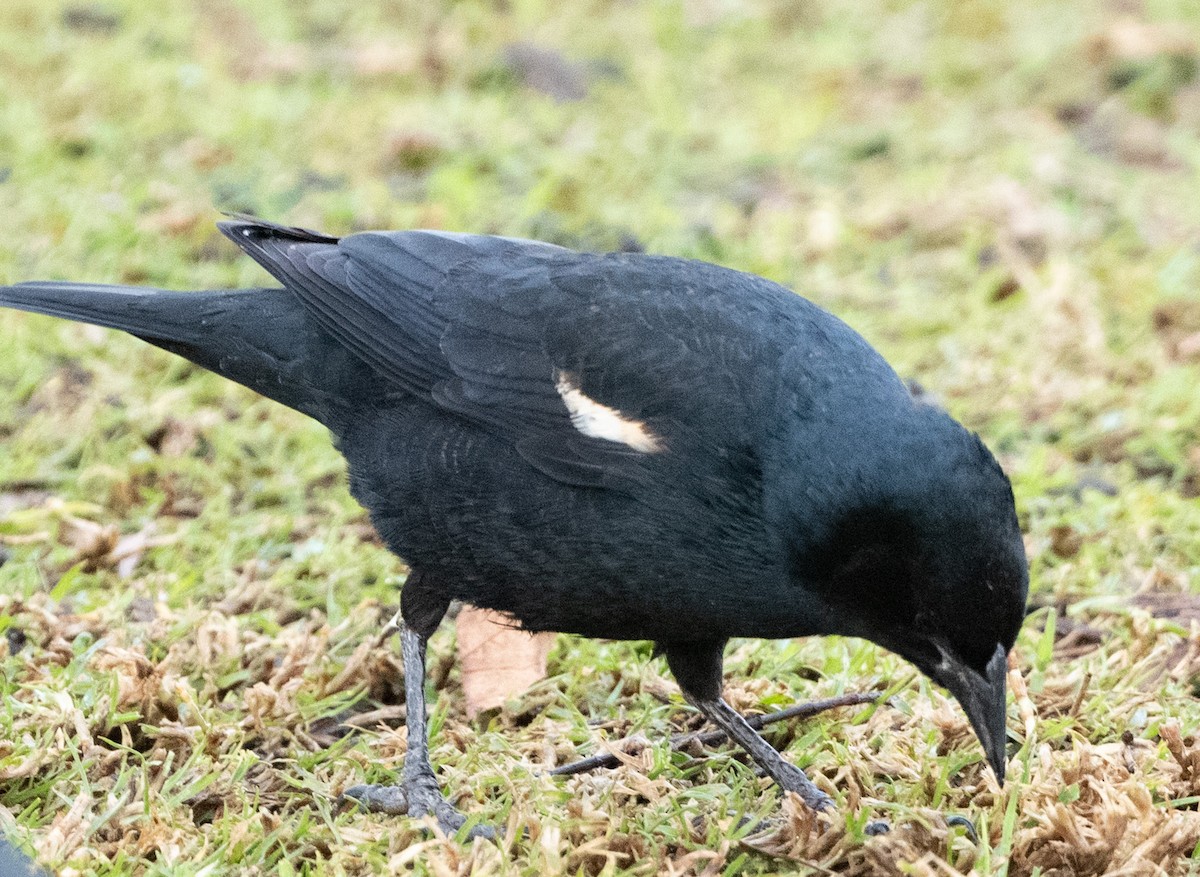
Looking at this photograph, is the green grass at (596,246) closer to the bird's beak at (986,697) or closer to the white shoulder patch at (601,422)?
the bird's beak at (986,697)

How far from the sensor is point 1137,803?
3105mm

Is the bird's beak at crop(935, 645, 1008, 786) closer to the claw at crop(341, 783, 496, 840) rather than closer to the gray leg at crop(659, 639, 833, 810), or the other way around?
the gray leg at crop(659, 639, 833, 810)

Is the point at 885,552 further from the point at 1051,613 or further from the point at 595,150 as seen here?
the point at 595,150

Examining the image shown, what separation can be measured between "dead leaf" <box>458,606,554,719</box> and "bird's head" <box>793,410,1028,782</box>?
1.02 m

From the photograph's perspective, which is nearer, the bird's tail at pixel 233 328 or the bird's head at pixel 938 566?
the bird's head at pixel 938 566

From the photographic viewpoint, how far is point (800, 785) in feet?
11.3

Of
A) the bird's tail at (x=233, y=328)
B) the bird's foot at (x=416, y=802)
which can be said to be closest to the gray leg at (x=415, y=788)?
the bird's foot at (x=416, y=802)

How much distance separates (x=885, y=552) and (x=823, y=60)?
6.07 metres

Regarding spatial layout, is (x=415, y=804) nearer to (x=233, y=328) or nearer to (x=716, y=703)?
(x=716, y=703)

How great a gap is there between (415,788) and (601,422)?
0.89 m

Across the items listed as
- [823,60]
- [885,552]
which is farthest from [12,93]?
[885,552]

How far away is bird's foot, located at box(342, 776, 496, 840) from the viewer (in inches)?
128

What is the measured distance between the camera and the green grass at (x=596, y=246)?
129 inches

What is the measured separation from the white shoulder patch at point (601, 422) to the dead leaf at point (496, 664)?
661 millimetres
